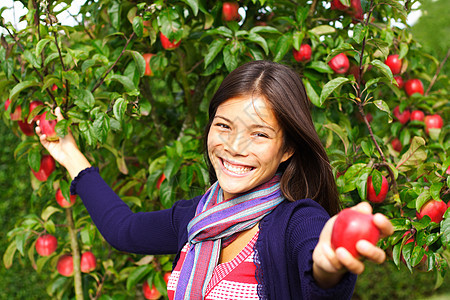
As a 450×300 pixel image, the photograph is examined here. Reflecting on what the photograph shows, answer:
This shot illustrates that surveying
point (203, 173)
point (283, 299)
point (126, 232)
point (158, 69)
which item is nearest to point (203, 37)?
point (158, 69)

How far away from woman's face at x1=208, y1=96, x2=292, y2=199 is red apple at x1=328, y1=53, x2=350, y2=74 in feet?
2.09

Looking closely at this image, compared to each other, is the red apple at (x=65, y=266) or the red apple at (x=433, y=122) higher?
the red apple at (x=433, y=122)

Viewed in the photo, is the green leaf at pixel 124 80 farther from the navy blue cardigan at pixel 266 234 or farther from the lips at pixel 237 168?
the lips at pixel 237 168

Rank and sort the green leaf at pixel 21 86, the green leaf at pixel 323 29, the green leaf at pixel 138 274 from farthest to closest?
1. the green leaf at pixel 138 274
2. the green leaf at pixel 323 29
3. the green leaf at pixel 21 86

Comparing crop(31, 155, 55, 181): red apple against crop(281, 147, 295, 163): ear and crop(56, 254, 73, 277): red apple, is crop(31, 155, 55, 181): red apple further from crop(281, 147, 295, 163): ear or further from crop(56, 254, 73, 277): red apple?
crop(281, 147, 295, 163): ear

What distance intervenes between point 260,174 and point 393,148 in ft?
3.53

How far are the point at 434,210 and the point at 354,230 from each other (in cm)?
74

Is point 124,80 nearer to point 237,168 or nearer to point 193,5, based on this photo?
point 193,5

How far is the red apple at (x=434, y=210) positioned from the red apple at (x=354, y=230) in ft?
2.33

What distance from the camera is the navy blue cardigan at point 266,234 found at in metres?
0.76

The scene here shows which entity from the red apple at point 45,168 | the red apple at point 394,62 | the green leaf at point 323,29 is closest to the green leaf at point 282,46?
the green leaf at point 323,29

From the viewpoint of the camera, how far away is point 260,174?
96 cm

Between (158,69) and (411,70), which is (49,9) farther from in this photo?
(411,70)

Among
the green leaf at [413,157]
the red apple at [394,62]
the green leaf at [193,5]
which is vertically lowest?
the green leaf at [413,157]
